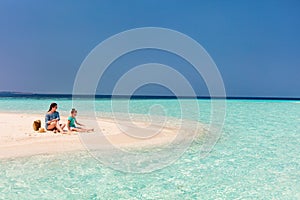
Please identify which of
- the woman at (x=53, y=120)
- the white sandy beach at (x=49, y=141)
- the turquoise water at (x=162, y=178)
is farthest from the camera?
the woman at (x=53, y=120)

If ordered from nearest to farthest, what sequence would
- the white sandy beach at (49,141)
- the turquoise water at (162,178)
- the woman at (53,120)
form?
the turquoise water at (162,178) < the white sandy beach at (49,141) < the woman at (53,120)

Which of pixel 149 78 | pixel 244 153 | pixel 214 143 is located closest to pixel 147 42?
pixel 149 78

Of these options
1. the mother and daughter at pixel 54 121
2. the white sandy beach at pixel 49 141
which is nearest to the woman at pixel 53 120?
the mother and daughter at pixel 54 121

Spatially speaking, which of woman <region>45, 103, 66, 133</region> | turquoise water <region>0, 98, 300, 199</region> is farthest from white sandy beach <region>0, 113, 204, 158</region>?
turquoise water <region>0, 98, 300, 199</region>

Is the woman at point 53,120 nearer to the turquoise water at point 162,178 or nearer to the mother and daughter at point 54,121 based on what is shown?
the mother and daughter at point 54,121

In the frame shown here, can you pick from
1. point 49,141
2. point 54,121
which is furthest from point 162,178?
point 54,121

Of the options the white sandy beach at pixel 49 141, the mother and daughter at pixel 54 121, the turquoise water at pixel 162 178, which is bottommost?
the turquoise water at pixel 162 178

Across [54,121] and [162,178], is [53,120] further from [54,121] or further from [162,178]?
[162,178]

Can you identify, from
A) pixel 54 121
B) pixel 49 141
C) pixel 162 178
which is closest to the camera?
pixel 162 178

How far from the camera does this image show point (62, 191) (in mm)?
4723

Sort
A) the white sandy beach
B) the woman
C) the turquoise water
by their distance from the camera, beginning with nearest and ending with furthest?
the turquoise water
the white sandy beach
the woman

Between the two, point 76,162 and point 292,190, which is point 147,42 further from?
point 292,190

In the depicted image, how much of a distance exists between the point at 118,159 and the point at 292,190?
328cm

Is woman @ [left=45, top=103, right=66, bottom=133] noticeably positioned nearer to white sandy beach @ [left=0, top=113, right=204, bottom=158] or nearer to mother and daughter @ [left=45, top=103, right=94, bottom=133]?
mother and daughter @ [left=45, top=103, right=94, bottom=133]
